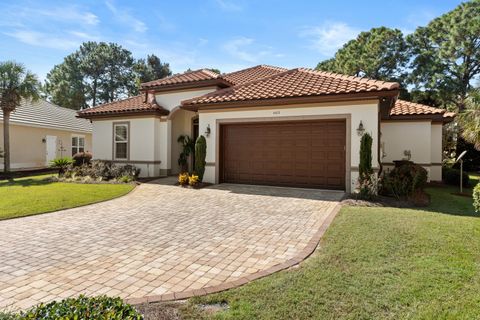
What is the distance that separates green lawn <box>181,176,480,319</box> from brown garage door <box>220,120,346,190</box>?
210 inches

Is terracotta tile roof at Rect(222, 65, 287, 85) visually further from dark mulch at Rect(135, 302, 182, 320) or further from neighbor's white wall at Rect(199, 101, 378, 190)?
dark mulch at Rect(135, 302, 182, 320)

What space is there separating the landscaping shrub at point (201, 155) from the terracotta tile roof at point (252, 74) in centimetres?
518

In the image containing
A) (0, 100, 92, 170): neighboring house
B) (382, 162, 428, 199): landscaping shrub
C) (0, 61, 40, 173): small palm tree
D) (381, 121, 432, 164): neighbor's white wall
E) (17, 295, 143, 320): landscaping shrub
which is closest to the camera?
(17, 295, 143, 320): landscaping shrub

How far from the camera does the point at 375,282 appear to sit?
3.71 m

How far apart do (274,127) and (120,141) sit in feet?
31.5

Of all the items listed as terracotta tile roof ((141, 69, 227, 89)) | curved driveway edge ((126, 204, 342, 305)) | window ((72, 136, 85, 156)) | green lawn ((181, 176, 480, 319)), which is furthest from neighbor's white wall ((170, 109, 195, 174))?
window ((72, 136, 85, 156))

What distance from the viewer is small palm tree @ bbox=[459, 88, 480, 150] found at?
11.1m

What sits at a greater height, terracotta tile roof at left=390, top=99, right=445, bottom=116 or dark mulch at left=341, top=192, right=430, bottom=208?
terracotta tile roof at left=390, top=99, right=445, bottom=116

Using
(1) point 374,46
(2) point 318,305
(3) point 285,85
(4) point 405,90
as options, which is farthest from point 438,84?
(2) point 318,305

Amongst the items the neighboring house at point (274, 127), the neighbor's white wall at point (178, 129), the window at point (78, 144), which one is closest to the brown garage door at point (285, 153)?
the neighboring house at point (274, 127)

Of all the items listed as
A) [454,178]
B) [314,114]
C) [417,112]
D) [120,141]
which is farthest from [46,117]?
[454,178]

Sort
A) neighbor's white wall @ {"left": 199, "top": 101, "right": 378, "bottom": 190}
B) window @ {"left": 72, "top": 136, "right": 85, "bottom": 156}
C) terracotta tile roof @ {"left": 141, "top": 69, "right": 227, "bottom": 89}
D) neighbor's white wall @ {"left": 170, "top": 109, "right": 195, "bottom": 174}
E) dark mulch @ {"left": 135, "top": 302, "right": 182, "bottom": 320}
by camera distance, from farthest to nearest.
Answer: window @ {"left": 72, "top": 136, "right": 85, "bottom": 156}, neighbor's white wall @ {"left": 170, "top": 109, "right": 195, "bottom": 174}, terracotta tile roof @ {"left": 141, "top": 69, "right": 227, "bottom": 89}, neighbor's white wall @ {"left": 199, "top": 101, "right": 378, "bottom": 190}, dark mulch @ {"left": 135, "top": 302, "right": 182, "bottom": 320}

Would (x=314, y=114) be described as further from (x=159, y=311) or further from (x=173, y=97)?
(x=159, y=311)

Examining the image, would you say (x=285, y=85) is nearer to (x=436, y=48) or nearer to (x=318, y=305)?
(x=318, y=305)
